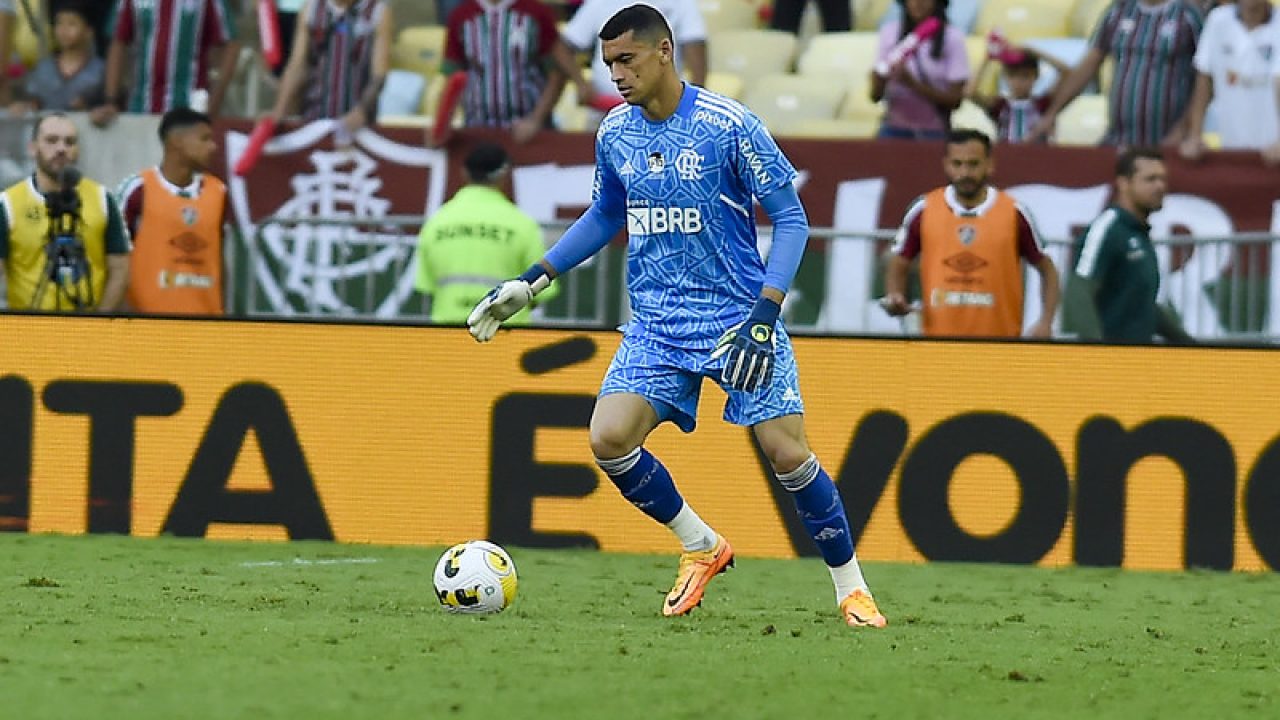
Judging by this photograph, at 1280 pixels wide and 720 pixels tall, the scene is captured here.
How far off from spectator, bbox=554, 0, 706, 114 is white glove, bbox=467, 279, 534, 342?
6071 mm

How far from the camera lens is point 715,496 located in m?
11.2

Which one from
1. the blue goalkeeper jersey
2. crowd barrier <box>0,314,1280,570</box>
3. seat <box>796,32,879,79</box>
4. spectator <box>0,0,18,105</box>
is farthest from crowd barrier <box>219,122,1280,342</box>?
the blue goalkeeper jersey

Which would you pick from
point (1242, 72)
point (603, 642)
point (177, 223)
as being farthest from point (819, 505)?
point (1242, 72)

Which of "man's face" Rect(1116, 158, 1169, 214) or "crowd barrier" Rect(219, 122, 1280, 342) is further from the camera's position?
"crowd barrier" Rect(219, 122, 1280, 342)

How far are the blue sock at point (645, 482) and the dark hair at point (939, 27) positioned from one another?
20.3 ft

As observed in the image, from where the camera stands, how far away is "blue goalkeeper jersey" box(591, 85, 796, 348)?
809 centimetres

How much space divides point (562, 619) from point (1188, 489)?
12.8ft

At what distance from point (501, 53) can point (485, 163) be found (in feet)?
6.67

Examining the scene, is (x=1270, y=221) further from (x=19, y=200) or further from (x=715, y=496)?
(x=19, y=200)

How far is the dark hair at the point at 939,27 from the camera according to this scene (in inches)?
555

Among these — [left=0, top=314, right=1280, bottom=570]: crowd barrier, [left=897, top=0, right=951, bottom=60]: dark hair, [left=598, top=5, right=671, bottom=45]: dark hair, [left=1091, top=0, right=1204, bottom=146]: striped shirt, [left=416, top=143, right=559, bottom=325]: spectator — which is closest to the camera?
[left=598, top=5, right=671, bottom=45]: dark hair

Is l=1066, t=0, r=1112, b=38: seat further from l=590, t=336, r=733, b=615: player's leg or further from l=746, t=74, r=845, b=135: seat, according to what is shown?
l=590, t=336, r=733, b=615: player's leg

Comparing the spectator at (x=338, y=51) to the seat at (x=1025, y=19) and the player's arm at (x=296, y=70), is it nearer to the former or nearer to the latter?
the player's arm at (x=296, y=70)

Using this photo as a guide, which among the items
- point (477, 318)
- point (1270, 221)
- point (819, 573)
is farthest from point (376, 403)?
point (1270, 221)
